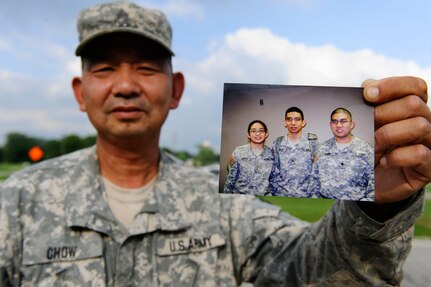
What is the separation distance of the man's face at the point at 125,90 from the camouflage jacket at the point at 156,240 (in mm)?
429

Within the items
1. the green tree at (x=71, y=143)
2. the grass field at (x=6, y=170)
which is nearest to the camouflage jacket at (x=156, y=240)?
the grass field at (x=6, y=170)

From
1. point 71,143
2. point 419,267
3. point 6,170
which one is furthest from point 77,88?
point 6,170

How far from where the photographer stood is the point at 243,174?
155cm

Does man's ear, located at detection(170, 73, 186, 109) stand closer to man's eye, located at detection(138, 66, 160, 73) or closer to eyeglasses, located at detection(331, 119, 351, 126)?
man's eye, located at detection(138, 66, 160, 73)

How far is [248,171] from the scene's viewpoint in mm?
1551

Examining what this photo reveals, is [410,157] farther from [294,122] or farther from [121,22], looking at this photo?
[121,22]

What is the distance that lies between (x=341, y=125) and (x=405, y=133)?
22 centimetres

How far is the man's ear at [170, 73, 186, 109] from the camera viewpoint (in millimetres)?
2654

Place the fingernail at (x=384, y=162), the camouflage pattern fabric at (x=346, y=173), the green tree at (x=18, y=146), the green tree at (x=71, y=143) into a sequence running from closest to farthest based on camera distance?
the camouflage pattern fabric at (x=346, y=173), the fingernail at (x=384, y=162), the green tree at (x=71, y=143), the green tree at (x=18, y=146)

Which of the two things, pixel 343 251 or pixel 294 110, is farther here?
pixel 343 251

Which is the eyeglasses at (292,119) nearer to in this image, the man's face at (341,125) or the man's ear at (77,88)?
the man's face at (341,125)

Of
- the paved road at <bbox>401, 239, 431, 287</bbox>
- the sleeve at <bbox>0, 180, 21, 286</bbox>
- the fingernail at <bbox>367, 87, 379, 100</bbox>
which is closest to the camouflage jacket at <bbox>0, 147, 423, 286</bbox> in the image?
the sleeve at <bbox>0, 180, 21, 286</bbox>

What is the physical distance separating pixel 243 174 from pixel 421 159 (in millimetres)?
627

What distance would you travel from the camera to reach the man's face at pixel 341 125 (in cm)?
155
